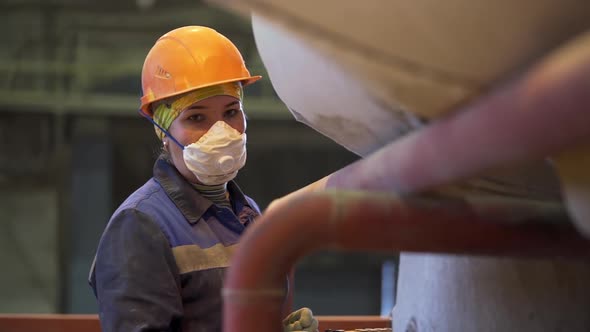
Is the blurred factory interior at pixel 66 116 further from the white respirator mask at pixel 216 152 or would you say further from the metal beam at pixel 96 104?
the white respirator mask at pixel 216 152

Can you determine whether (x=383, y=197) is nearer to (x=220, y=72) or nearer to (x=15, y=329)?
(x=220, y=72)

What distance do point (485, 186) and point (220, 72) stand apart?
820 millimetres

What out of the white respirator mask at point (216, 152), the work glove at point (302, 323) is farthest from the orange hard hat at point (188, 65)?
the work glove at point (302, 323)

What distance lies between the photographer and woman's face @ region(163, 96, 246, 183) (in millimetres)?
1624

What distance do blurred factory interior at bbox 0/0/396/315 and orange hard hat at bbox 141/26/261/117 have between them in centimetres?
350

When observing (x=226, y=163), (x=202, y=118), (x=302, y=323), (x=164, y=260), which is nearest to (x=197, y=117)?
(x=202, y=118)

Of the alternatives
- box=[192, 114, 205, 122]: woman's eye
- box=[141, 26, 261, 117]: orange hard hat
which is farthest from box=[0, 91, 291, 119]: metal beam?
box=[192, 114, 205, 122]: woman's eye

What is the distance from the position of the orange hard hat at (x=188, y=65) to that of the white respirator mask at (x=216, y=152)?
11 cm

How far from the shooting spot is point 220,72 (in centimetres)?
167

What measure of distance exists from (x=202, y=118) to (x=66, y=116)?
13.0 ft

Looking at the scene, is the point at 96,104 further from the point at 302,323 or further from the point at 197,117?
the point at 302,323

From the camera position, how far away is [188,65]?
5.43 ft

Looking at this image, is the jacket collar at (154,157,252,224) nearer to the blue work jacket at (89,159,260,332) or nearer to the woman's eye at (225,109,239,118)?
the blue work jacket at (89,159,260,332)

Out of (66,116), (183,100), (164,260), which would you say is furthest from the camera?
(66,116)
